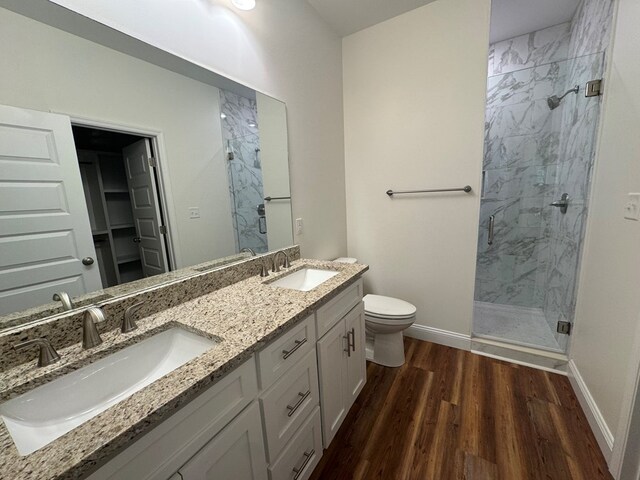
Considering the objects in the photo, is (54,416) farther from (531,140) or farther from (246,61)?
(531,140)

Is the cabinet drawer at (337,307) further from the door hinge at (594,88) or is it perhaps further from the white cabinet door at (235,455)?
the door hinge at (594,88)

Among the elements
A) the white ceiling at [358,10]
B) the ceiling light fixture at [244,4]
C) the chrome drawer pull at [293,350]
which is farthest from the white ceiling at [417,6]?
the chrome drawer pull at [293,350]

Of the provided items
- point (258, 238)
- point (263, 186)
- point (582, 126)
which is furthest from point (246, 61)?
point (582, 126)

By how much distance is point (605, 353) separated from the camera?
1.27 meters

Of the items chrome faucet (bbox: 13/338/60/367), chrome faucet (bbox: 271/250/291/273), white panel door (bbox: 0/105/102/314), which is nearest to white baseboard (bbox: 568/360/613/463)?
chrome faucet (bbox: 271/250/291/273)

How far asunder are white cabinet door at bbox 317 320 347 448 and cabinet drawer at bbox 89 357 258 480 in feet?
1.47

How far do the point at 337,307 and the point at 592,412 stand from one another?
1427 millimetres

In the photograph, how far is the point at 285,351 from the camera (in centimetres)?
94

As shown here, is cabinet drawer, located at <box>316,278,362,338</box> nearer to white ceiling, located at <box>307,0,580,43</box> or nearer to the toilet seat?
the toilet seat

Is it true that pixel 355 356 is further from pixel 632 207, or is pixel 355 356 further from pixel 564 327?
pixel 564 327

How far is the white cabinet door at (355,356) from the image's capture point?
56.7 inches

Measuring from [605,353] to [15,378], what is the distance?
224 cm

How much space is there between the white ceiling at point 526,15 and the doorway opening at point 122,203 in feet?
8.50

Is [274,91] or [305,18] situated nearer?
[274,91]
